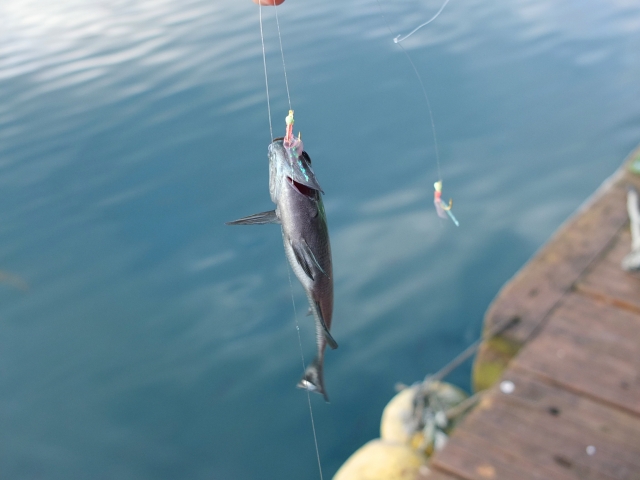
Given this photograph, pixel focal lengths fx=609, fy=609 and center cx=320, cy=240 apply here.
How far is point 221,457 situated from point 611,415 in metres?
2.80

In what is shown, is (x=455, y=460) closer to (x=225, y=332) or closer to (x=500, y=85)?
(x=225, y=332)

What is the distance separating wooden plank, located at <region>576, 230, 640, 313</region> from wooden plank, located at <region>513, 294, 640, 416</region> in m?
0.08

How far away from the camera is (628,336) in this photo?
3842mm

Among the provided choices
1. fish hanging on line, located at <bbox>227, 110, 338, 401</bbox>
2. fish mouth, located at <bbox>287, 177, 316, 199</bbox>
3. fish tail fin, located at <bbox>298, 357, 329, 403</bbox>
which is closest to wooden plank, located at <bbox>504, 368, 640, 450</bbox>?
fish tail fin, located at <bbox>298, 357, 329, 403</bbox>

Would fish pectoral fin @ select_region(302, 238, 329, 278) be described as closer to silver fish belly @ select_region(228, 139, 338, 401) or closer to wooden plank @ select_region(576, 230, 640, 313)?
silver fish belly @ select_region(228, 139, 338, 401)

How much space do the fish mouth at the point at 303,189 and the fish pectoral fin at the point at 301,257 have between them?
17 cm

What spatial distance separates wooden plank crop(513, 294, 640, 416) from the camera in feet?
11.7

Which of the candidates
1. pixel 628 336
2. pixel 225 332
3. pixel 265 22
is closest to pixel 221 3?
pixel 265 22

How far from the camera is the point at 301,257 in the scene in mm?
2051

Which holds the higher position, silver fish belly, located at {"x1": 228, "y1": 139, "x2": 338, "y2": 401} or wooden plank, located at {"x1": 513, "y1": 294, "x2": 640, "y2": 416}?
silver fish belly, located at {"x1": 228, "y1": 139, "x2": 338, "y2": 401}

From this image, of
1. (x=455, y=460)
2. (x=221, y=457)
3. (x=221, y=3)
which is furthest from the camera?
(x=221, y=3)

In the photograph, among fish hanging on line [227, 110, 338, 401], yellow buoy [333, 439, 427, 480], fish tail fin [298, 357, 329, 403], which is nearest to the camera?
fish hanging on line [227, 110, 338, 401]

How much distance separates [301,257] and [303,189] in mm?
228

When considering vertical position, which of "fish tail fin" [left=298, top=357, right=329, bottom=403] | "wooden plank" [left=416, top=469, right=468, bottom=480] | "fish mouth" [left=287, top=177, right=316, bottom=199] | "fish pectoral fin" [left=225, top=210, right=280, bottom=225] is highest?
"fish mouth" [left=287, top=177, right=316, bottom=199]
